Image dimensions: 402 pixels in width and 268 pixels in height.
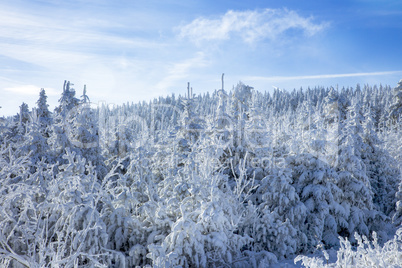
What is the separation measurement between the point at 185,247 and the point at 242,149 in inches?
355

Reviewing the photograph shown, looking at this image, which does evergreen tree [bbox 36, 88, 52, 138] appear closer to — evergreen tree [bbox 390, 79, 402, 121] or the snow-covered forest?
the snow-covered forest

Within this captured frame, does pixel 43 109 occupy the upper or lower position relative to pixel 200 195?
upper

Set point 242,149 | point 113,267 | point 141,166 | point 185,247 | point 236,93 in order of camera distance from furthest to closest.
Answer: point 236,93
point 242,149
point 141,166
point 113,267
point 185,247

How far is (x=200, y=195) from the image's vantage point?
378 inches

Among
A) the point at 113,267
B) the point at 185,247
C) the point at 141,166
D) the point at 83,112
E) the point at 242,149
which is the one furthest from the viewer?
the point at 83,112

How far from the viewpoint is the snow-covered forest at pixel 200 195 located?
7.89m

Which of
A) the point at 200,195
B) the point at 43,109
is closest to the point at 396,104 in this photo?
the point at 200,195

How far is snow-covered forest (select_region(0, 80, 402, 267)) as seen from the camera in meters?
7.89

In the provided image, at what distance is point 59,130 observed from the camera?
16.8 m

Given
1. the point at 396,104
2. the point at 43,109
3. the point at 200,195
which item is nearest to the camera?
the point at 200,195

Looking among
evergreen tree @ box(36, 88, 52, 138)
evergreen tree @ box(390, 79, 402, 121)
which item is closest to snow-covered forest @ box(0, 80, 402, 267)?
evergreen tree @ box(36, 88, 52, 138)

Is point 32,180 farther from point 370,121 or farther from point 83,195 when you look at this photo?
point 370,121

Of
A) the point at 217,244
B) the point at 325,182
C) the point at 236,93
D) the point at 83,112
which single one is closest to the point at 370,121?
the point at 325,182

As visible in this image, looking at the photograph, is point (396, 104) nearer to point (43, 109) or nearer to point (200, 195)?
point (200, 195)
